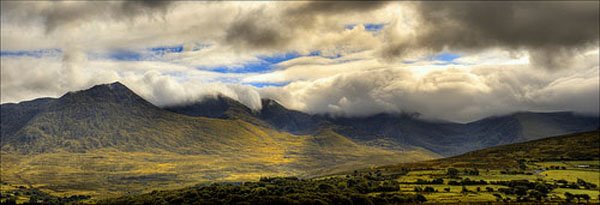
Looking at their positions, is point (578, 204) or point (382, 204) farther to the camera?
point (382, 204)

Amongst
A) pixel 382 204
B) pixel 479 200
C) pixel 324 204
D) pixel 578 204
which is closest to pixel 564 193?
pixel 578 204

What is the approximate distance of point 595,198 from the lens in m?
188

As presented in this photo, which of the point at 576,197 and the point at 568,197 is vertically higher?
the point at 568,197

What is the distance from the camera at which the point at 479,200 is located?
18525 cm

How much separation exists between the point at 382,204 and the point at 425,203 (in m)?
19.8

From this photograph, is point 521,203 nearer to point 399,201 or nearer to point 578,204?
point 578,204

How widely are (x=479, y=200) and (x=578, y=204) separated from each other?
32620mm

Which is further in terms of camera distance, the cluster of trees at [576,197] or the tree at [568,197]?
the cluster of trees at [576,197]

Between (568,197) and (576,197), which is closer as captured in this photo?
(568,197)

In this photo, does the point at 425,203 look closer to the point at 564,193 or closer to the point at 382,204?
the point at 382,204

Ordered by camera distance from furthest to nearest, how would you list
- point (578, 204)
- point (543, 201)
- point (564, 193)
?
point (564, 193) < point (543, 201) < point (578, 204)

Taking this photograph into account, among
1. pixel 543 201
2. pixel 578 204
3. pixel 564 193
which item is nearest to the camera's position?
pixel 578 204

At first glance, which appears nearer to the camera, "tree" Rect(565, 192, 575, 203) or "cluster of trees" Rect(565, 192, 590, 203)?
"tree" Rect(565, 192, 575, 203)

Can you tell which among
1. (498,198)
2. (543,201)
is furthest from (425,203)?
(543,201)
